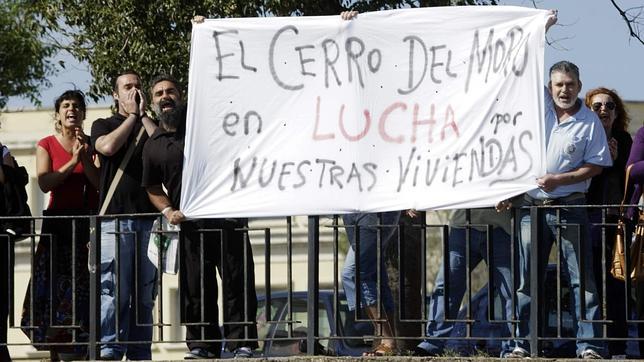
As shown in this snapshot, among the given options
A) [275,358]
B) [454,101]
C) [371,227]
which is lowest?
[275,358]

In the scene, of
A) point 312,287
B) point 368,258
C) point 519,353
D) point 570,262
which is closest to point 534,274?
point 570,262

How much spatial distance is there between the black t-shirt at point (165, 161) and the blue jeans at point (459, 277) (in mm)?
1972

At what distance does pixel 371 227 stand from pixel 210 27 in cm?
180

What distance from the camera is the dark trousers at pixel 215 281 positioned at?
43.4 ft

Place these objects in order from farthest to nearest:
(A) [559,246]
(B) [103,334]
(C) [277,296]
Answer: (C) [277,296], (B) [103,334], (A) [559,246]

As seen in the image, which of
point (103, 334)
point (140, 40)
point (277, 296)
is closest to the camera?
point (103, 334)

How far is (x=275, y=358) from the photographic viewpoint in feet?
42.8

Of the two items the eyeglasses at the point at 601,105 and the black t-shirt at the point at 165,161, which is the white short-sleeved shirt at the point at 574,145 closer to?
the eyeglasses at the point at 601,105

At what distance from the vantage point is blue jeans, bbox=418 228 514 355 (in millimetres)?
13023

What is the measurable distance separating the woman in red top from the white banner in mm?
1266

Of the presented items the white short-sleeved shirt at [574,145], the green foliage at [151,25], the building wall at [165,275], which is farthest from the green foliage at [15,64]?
the white short-sleeved shirt at [574,145]

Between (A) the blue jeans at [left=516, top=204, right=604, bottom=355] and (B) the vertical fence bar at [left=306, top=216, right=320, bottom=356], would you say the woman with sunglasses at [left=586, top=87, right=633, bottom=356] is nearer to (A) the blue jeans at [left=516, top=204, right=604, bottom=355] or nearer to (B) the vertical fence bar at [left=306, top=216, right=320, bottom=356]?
(A) the blue jeans at [left=516, top=204, right=604, bottom=355]

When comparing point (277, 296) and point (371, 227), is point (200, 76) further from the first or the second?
point (277, 296)

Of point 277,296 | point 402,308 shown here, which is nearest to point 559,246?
point 402,308
